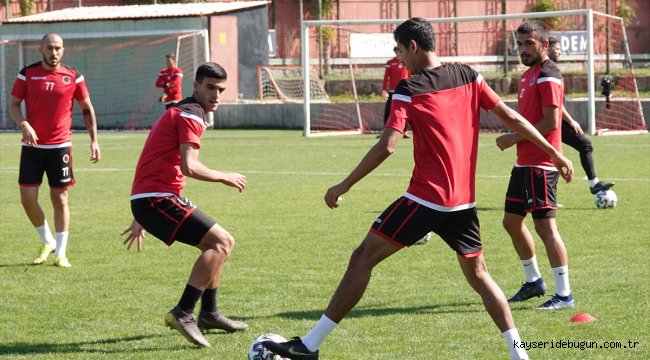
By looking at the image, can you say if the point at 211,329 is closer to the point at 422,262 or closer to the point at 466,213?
the point at 466,213

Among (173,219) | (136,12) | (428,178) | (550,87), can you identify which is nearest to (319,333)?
(428,178)

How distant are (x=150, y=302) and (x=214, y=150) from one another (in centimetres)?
1573

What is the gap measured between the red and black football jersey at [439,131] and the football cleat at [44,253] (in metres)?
5.27

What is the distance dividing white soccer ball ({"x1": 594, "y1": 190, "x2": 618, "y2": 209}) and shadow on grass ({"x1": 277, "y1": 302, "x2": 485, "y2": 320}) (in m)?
5.86

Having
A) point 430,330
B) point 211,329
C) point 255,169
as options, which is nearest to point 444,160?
point 430,330

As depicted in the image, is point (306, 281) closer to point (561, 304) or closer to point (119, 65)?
point (561, 304)

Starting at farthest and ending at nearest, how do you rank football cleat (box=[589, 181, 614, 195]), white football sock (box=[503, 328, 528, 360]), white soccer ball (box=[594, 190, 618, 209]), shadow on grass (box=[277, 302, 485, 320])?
football cleat (box=[589, 181, 614, 195]) → white soccer ball (box=[594, 190, 618, 209]) → shadow on grass (box=[277, 302, 485, 320]) → white football sock (box=[503, 328, 528, 360])

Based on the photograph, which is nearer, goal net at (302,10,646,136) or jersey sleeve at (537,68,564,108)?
jersey sleeve at (537,68,564,108)

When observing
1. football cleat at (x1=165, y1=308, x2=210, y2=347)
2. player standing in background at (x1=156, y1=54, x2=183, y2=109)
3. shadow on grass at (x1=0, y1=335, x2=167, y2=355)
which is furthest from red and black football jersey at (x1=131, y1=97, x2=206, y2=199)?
player standing in background at (x1=156, y1=54, x2=183, y2=109)

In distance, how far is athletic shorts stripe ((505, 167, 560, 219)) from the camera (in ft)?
26.3

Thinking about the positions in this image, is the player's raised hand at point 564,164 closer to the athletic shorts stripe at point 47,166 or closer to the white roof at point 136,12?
the athletic shorts stripe at point 47,166

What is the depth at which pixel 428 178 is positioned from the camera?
19.7ft

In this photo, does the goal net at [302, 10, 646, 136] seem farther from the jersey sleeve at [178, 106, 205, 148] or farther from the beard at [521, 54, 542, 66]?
the jersey sleeve at [178, 106, 205, 148]

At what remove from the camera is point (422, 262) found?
32.9 ft
